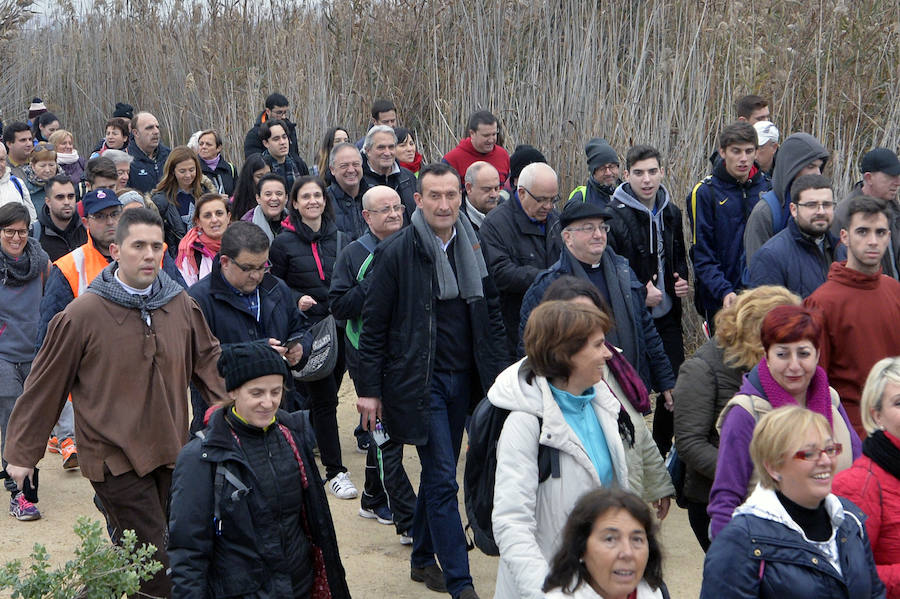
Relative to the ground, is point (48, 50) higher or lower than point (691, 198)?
higher

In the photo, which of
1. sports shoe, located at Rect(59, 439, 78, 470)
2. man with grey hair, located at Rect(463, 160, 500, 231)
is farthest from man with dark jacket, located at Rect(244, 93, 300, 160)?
sports shoe, located at Rect(59, 439, 78, 470)

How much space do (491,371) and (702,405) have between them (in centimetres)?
135

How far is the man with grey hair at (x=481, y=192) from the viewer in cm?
725

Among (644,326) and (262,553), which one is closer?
(262,553)

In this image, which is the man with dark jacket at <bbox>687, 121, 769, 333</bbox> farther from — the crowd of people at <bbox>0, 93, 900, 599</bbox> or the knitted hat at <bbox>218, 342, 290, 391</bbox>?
the knitted hat at <bbox>218, 342, 290, 391</bbox>

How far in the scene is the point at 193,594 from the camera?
374 cm

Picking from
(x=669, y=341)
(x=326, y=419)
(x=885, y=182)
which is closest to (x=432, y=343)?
(x=326, y=419)

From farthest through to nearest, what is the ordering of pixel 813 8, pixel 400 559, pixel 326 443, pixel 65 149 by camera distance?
pixel 65 149 → pixel 813 8 → pixel 326 443 → pixel 400 559

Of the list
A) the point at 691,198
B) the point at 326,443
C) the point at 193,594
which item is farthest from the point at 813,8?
the point at 193,594

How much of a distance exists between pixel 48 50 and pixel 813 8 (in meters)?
11.9

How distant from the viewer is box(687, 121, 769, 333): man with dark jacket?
701cm

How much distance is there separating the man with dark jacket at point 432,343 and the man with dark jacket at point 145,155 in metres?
5.69

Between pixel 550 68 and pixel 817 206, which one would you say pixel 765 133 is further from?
pixel 550 68

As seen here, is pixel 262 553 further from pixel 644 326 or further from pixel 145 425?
pixel 644 326
